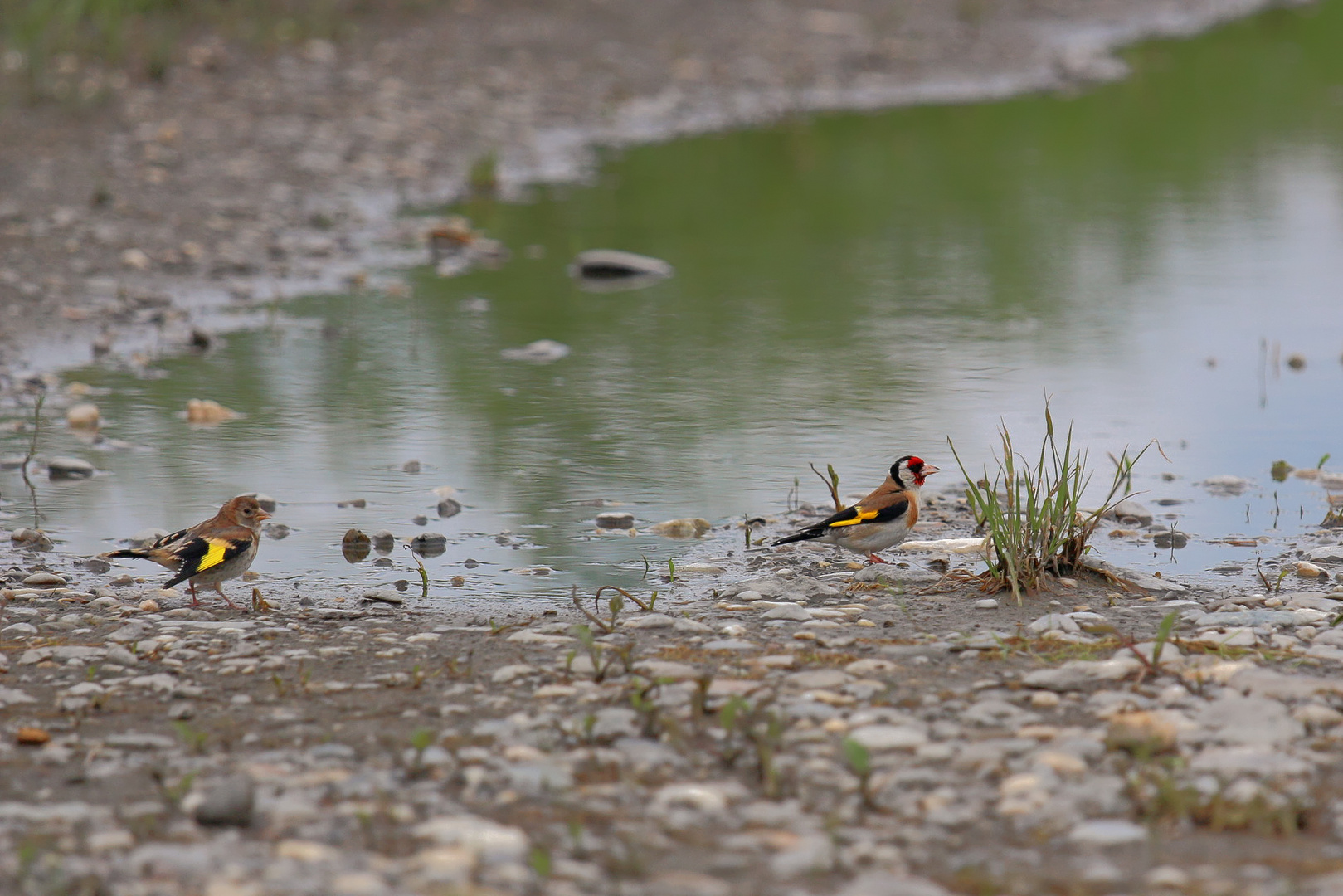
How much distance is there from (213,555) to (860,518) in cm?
282

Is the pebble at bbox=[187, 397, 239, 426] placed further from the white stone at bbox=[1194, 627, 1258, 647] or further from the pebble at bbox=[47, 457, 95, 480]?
the white stone at bbox=[1194, 627, 1258, 647]

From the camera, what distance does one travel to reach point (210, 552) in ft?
21.5

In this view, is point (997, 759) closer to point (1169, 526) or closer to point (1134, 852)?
point (1134, 852)

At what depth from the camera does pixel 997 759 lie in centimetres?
473

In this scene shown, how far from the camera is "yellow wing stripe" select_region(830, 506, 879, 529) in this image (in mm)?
7145

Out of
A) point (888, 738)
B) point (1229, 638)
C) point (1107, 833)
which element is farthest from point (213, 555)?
point (1229, 638)

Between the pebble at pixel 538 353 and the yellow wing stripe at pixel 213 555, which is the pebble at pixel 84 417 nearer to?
the pebble at pixel 538 353

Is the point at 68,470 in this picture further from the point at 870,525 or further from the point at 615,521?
the point at 870,525

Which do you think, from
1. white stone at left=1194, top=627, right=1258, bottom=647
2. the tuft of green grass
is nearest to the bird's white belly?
the tuft of green grass

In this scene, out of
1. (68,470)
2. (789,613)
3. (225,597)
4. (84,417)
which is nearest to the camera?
(789,613)

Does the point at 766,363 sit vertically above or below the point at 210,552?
above

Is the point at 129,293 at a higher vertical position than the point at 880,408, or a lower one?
higher

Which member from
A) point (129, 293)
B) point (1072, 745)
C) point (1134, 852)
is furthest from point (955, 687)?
point (129, 293)

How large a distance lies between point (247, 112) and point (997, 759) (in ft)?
46.3
